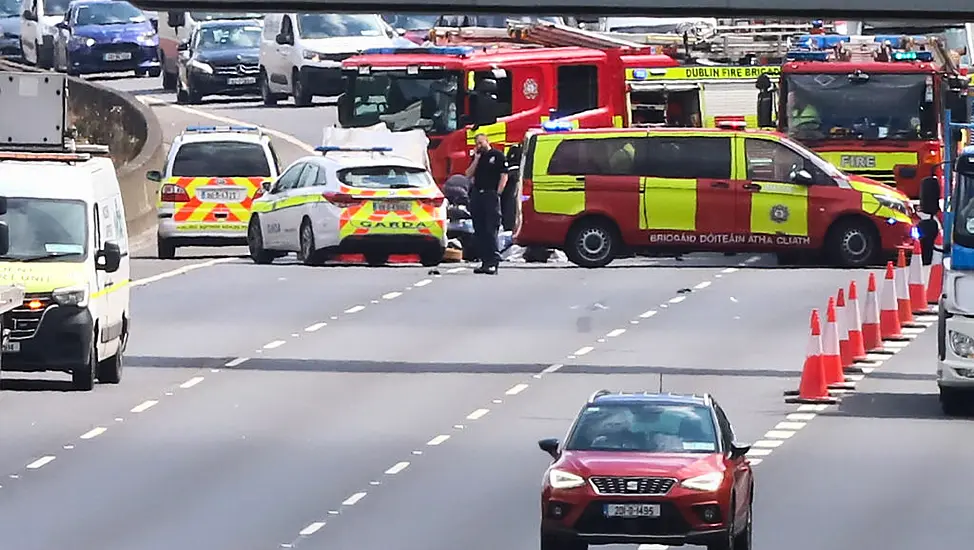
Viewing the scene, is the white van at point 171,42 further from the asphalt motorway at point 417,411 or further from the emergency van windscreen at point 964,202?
the emergency van windscreen at point 964,202

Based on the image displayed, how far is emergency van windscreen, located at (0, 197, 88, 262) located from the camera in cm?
2523

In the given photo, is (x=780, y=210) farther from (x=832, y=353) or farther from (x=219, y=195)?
(x=832, y=353)

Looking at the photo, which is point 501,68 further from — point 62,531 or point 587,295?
point 62,531

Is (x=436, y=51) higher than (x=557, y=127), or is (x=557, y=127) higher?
(x=436, y=51)

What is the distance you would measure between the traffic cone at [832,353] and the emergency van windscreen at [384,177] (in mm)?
11014

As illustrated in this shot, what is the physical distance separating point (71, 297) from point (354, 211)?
455 inches

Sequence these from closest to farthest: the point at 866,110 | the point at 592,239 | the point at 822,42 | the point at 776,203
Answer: the point at 776,203
the point at 592,239
the point at 866,110
the point at 822,42

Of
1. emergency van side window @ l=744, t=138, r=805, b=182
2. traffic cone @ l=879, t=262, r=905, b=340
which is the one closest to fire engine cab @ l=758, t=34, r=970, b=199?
emergency van side window @ l=744, t=138, r=805, b=182

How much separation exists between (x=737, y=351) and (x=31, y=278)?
286 inches

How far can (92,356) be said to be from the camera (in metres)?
24.8

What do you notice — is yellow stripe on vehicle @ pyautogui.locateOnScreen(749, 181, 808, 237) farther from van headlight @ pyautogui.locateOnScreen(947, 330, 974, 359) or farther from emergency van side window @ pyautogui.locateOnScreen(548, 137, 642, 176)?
van headlight @ pyautogui.locateOnScreen(947, 330, 974, 359)

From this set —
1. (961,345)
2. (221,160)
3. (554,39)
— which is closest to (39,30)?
(554,39)

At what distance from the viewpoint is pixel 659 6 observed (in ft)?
64.8

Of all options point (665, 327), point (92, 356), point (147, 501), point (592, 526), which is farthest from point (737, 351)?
point (592, 526)
